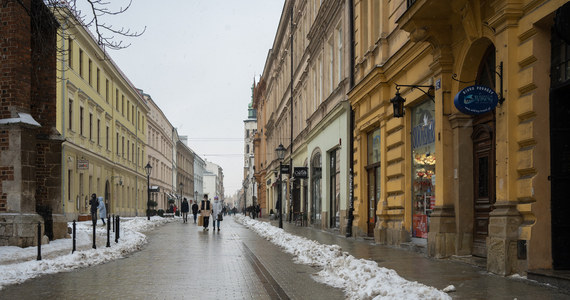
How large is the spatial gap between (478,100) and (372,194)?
10.1 meters

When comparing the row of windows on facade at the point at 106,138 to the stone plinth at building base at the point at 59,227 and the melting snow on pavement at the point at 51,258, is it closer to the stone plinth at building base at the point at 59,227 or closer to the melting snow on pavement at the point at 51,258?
the stone plinth at building base at the point at 59,227

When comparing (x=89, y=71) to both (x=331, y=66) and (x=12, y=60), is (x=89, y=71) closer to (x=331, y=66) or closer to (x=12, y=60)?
(x=331, y=66)

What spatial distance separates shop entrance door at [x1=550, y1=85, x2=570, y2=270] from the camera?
28.1ft

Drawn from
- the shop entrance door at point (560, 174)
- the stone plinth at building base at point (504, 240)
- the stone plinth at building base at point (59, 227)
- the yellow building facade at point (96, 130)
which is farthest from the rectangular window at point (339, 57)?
the shop entrance door at point (560, 174)

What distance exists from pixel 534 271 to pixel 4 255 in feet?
34.9

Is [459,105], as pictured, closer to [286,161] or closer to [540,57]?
[540,57]

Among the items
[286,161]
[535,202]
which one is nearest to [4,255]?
[535,202]

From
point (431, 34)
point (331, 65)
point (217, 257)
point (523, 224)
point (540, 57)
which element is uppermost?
point (331, 65)

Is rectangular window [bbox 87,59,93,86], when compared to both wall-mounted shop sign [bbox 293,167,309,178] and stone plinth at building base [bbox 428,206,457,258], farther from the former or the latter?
stone plinth at building base [bbox 428,206,457,258]

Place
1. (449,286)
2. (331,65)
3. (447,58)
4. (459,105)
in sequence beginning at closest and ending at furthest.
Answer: (449,286) < (459,105) < (447,58) < (331,65)

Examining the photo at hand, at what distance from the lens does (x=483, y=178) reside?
11430mm

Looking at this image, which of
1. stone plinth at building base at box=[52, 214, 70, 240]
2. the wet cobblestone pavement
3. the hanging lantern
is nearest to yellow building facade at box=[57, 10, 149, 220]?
stone plinth at building base at box=[52, 214, 70, 240]

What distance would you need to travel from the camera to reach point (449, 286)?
25.0 feet

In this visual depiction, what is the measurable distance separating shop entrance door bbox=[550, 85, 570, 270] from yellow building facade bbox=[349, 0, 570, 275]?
0.01 metres
